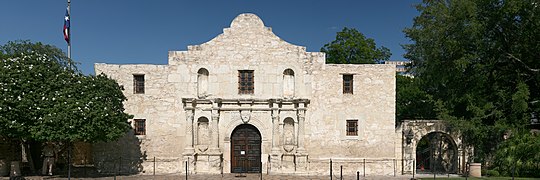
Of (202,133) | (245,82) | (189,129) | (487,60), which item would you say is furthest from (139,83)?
(487,60)

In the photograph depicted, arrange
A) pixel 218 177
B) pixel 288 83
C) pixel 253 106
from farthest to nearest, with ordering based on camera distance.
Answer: pixel 288 83 → pixel 253 106 → pixel 218 177

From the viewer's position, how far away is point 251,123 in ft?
74.9

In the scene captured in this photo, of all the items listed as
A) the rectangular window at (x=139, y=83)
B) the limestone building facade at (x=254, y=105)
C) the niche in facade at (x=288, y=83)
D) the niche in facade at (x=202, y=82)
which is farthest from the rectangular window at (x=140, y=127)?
the niche in facade at (x=288, y=83)

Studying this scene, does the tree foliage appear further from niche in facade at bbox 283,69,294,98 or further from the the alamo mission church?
niche in facade at bbox 283,69,294,98

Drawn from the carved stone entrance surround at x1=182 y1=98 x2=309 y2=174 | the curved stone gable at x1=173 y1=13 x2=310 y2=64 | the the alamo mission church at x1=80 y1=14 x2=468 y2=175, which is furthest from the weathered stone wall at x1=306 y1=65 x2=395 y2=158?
the curved stone gable at x1=173 y1=13 x2=310 y2=64

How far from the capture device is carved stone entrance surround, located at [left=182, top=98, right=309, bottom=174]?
73.5ft

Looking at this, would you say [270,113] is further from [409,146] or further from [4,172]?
[4,172]

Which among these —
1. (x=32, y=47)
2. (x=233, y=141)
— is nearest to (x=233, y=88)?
(x=233, y=141)

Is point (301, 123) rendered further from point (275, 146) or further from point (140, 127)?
point (140, 127)

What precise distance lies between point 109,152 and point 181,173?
4.00 m

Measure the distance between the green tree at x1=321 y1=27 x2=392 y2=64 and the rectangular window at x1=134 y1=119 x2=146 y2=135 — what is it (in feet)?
69.6

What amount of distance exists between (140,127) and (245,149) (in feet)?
18.4

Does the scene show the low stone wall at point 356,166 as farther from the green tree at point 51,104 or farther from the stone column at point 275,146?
the green tree at point 51,104

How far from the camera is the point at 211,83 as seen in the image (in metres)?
22.9
